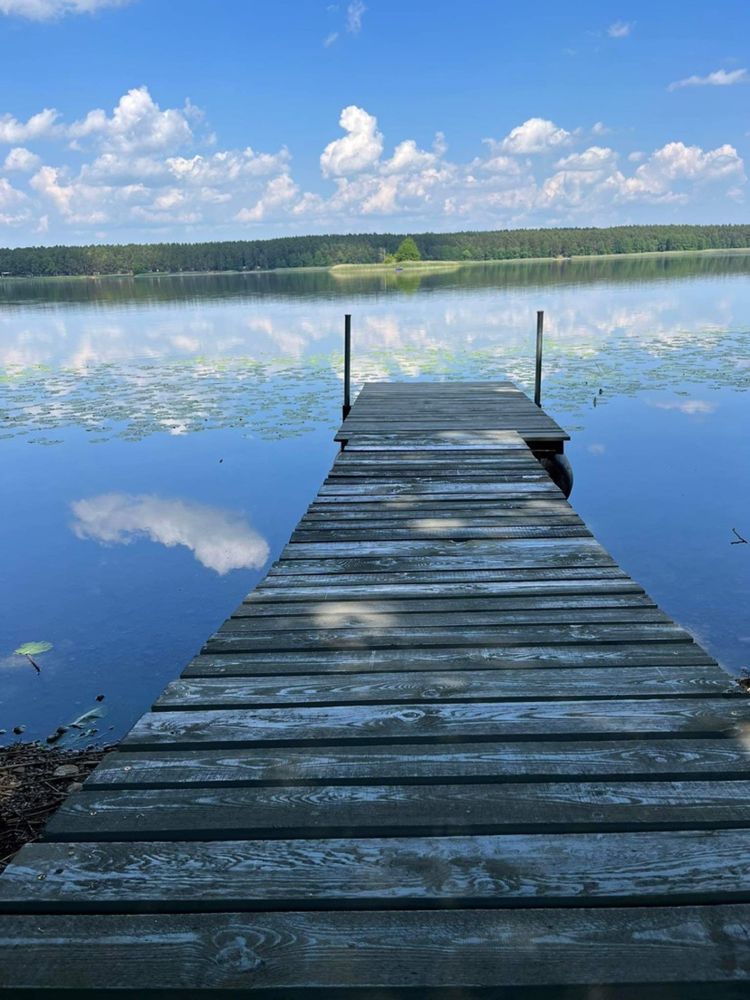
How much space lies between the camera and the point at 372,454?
6578 mm

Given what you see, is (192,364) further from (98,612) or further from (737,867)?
(737,867)

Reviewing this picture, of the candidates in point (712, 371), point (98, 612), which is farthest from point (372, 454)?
point (712, 371)

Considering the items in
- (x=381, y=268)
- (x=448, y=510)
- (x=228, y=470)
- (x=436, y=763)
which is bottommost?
(x=228, y=470)

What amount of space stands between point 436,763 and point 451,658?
27.7 inches

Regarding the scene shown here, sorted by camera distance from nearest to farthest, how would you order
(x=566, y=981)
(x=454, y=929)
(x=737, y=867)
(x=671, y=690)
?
(x=566, y=981) < (x=454, y=929) < (x=737, y=867) < (x=671, y=690)

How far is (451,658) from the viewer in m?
2.71

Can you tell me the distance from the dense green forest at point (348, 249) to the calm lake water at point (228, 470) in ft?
277

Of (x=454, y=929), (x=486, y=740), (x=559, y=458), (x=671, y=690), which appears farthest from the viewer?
(x=559, y=458)

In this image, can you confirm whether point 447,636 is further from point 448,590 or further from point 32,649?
point 32,649

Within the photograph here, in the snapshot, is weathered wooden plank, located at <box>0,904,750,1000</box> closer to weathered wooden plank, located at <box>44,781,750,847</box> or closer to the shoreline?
weathered wooden plank, located at <box>44,781,750,847</box>

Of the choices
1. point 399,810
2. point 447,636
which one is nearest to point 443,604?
point 447,636

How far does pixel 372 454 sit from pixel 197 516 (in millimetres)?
3287

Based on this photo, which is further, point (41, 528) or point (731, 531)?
point (41, 528)

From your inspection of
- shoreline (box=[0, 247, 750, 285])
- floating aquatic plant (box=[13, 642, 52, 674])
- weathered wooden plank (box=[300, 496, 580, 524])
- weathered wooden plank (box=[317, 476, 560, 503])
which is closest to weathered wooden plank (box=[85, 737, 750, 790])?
weathered wooden plank (box=[300, 496, 580, 524])
